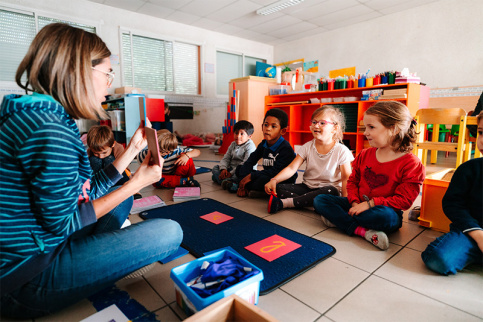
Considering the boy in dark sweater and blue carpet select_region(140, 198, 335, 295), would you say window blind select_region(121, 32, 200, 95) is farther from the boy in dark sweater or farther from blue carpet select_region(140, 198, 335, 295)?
blue carpet select_region(140, 198, 335, 295)

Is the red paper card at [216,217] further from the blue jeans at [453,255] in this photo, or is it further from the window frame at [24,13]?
the window frame at [24,13]

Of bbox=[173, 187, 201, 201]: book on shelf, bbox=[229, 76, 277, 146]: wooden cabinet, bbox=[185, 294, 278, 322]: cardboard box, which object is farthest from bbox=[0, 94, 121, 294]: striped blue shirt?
bbox=[229, 76, 277, 146]: wooden cabinet

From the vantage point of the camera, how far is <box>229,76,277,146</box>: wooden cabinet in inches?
177

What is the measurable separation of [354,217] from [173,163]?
66.1 inches

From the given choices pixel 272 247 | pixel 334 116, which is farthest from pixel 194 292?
pixel 334 116

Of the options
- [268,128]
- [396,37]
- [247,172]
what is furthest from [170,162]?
[396,37]

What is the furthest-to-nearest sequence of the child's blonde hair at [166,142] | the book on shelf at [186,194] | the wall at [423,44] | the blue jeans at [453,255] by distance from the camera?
the wall at [423,44], the child's blonde hair at [166,142], the book on shelf at [186,194], the blue jeans at [453,255]

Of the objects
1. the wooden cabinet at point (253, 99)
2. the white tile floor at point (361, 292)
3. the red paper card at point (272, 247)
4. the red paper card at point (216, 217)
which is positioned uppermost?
the wooden cabinet at point (253, 99)

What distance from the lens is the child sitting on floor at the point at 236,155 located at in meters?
2.61

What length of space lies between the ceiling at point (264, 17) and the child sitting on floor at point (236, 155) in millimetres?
3231

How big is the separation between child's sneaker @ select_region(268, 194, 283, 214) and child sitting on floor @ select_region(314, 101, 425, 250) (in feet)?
1.09

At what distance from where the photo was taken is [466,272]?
1171mm

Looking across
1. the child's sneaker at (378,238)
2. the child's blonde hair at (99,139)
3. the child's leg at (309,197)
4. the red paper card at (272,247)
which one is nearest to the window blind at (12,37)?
the child's blonde hair at (99,139)

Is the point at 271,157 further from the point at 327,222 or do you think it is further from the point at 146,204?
the point at 146,204
